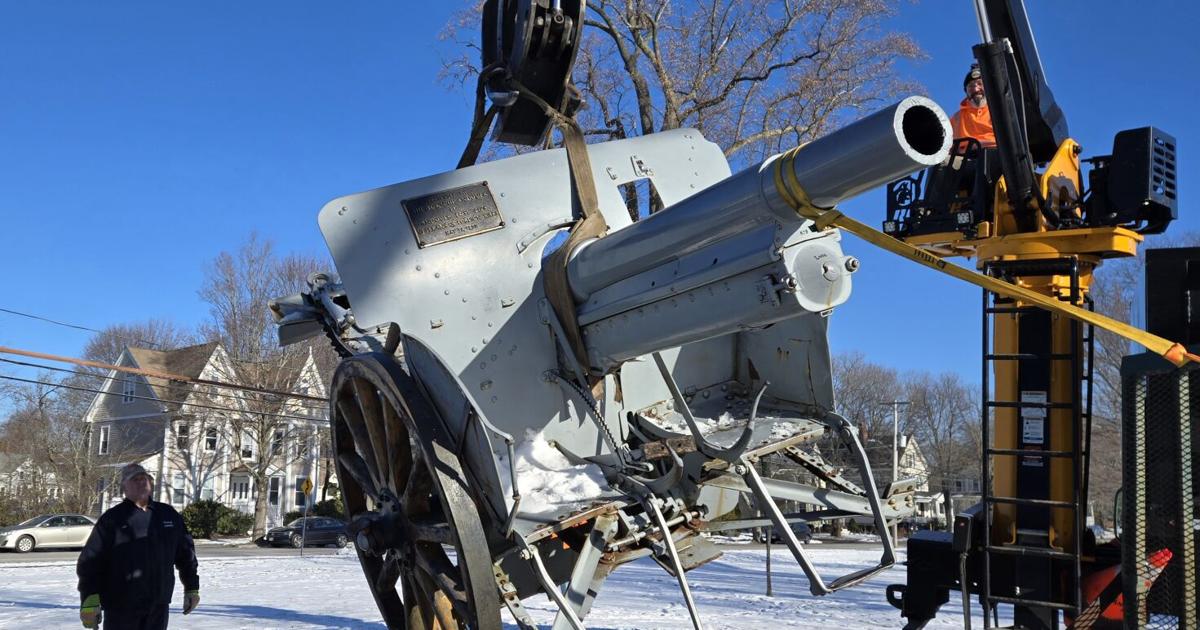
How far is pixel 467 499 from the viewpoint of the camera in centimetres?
433

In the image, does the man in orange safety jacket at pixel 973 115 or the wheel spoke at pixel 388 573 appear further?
the man in orange safety jacket at pixel 973 115

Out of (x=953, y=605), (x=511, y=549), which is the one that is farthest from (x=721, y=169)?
(x=953, y=605)

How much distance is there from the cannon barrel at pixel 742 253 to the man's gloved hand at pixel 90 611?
2.89 metres

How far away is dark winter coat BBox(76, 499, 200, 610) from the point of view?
18.4 ft

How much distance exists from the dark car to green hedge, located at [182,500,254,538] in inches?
190

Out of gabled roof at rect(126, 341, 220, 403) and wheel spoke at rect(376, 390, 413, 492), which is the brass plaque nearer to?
wheel spoke at rect(376, 390, 413, 492)

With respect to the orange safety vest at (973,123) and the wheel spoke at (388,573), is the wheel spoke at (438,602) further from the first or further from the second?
the orange safety vest at (973,123)

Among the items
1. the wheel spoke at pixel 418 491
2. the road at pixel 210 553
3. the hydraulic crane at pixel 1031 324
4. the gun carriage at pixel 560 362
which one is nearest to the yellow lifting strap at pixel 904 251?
the gun carriage at pixel 560 362

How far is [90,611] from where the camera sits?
17.8 feet

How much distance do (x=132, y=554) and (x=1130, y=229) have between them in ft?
18.1

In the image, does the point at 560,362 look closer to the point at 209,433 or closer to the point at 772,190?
the point at 772,190

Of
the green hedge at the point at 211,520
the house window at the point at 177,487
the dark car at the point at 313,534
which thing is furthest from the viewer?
the house window at the point at 177,487

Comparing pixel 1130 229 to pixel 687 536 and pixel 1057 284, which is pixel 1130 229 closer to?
pixel 1057 284

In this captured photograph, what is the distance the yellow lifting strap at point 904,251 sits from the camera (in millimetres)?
3578
